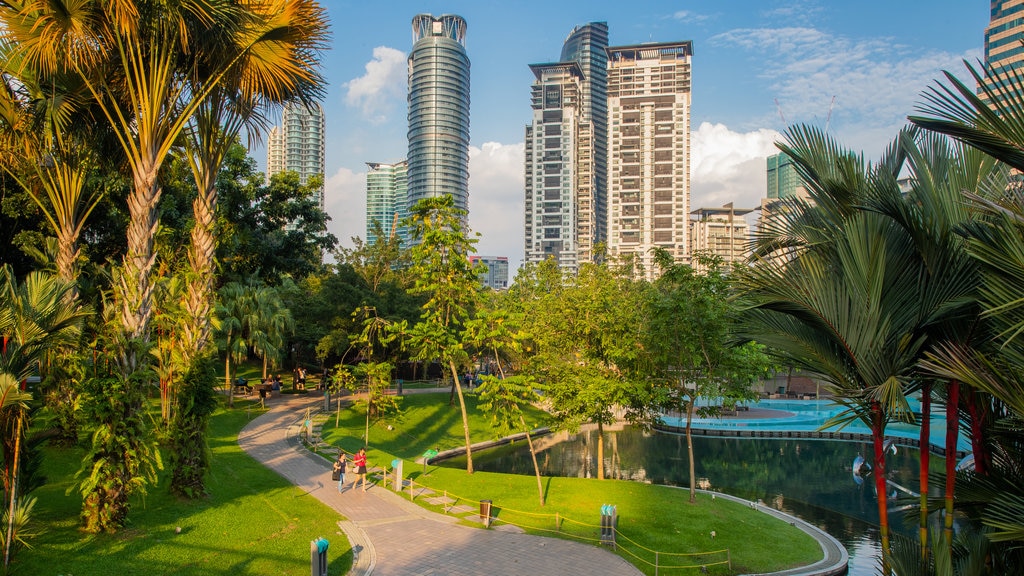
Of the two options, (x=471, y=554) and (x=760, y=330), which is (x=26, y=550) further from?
(x=760, y=330)

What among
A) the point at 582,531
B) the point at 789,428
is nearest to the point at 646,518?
the point at 582,531

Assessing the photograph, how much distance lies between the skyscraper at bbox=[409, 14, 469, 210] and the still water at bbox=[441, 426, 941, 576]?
155 metres

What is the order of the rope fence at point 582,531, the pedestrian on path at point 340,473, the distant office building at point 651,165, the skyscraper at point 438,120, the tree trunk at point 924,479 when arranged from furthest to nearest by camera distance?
the skyscraper at point 438,120, the distant office building at point 651,165, the pedestrian on path at point 340,473, the rope fence at point 582,531, the tree trunk at point 924,479

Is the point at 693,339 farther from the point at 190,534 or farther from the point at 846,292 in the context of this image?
the point at 846,292

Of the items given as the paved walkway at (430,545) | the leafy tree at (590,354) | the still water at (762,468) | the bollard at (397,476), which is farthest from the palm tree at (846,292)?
the leafy tree at (590,354)

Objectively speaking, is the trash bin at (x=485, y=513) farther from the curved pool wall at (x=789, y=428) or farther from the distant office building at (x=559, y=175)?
the distant office building at (x=559, y=175)

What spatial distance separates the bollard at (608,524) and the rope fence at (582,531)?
0.02 metres

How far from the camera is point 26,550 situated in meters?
10.0

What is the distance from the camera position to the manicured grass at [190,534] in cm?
1034

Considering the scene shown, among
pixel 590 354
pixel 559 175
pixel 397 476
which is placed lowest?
pixel 397 476

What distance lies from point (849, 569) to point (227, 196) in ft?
99.8

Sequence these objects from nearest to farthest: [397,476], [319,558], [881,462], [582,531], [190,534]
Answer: [881,462] < [319,558] < [190,534] < [582,531] < [397,476]

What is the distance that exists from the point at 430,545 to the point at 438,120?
18590cm

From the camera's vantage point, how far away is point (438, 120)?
Answer: 189 metres
